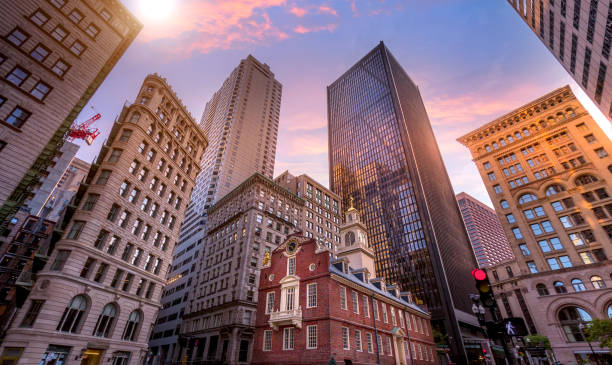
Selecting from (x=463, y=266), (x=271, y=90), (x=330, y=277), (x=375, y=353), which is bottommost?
(x=375, y=353)

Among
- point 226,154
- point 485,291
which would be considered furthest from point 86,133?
point 485,291

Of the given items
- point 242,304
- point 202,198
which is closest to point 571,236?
point 242,304

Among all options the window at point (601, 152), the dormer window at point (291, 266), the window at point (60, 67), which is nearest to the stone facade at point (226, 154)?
the dormer window at point (291, 266)

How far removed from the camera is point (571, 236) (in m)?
53.9

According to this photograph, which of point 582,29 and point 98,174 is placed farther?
point 582,29

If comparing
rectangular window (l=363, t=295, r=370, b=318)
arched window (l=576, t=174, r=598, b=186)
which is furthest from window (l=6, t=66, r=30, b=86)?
arched window (l=576, t=174, r=598, b=186)

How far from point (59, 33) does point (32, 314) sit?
2954 centimetres

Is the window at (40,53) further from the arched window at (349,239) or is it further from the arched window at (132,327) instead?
the arched window at (349,239)

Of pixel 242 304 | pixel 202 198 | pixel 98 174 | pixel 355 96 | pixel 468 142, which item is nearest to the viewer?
pixel 98 174

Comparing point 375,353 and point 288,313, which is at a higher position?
point 288,313

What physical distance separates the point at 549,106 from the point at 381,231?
71.5m

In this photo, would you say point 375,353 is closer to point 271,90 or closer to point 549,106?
point 549,106

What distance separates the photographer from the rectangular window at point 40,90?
2741cm

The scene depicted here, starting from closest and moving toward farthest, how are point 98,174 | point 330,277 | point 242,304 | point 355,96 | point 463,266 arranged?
point 330,277 < point 98,174 < point 242,304 < point 463,266 < point 355,96
